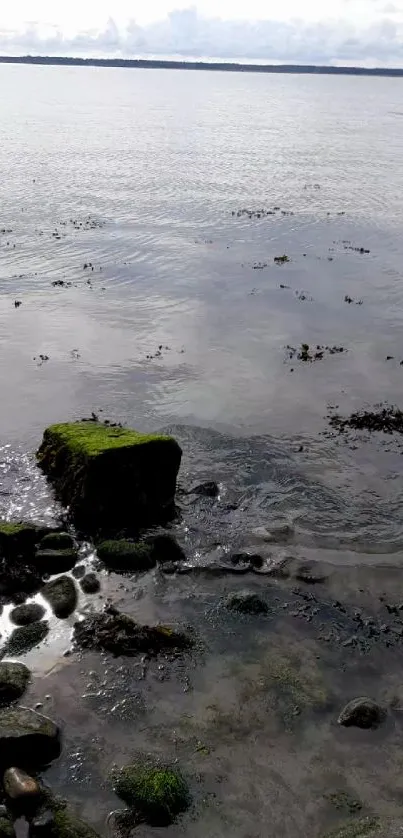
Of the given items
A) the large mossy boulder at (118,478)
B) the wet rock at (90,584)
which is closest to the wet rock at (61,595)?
the wet rock at (90,584)

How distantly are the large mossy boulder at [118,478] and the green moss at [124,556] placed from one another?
1.15 meters

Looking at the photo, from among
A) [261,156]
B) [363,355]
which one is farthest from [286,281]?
[261,156]

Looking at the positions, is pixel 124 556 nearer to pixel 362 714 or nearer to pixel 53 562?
pixel 53 562

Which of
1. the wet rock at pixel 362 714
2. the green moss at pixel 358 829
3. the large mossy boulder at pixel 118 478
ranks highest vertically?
the large mossy boulder at pixel 118 478

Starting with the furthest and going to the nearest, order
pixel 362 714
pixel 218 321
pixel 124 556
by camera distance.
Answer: pixel 218 321 < pixel 124 556 < pixel 362 714

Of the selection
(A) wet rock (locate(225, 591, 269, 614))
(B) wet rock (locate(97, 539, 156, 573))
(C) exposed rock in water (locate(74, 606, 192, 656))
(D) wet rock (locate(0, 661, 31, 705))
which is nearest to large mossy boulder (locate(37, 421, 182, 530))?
(B) wet rock (locate(97, 539, 156, 573))

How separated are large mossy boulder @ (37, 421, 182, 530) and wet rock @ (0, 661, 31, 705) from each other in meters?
4.50

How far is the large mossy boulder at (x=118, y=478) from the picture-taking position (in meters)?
15.5

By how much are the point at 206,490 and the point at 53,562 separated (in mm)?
4628

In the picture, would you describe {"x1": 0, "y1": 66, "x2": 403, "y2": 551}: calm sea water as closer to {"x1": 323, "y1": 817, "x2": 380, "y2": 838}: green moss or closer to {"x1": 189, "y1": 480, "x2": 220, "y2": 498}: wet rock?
{"x1": 189, "y1": 480, "x2": 220, "y2": 498}: wet rock

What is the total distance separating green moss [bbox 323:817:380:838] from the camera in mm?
9250

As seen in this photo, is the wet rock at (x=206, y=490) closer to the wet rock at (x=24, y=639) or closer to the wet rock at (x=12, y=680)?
the wet rock at (x=24, y=639)

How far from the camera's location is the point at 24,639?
41.0ft

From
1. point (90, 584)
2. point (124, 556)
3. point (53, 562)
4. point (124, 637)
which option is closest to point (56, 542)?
point (53, 562)
